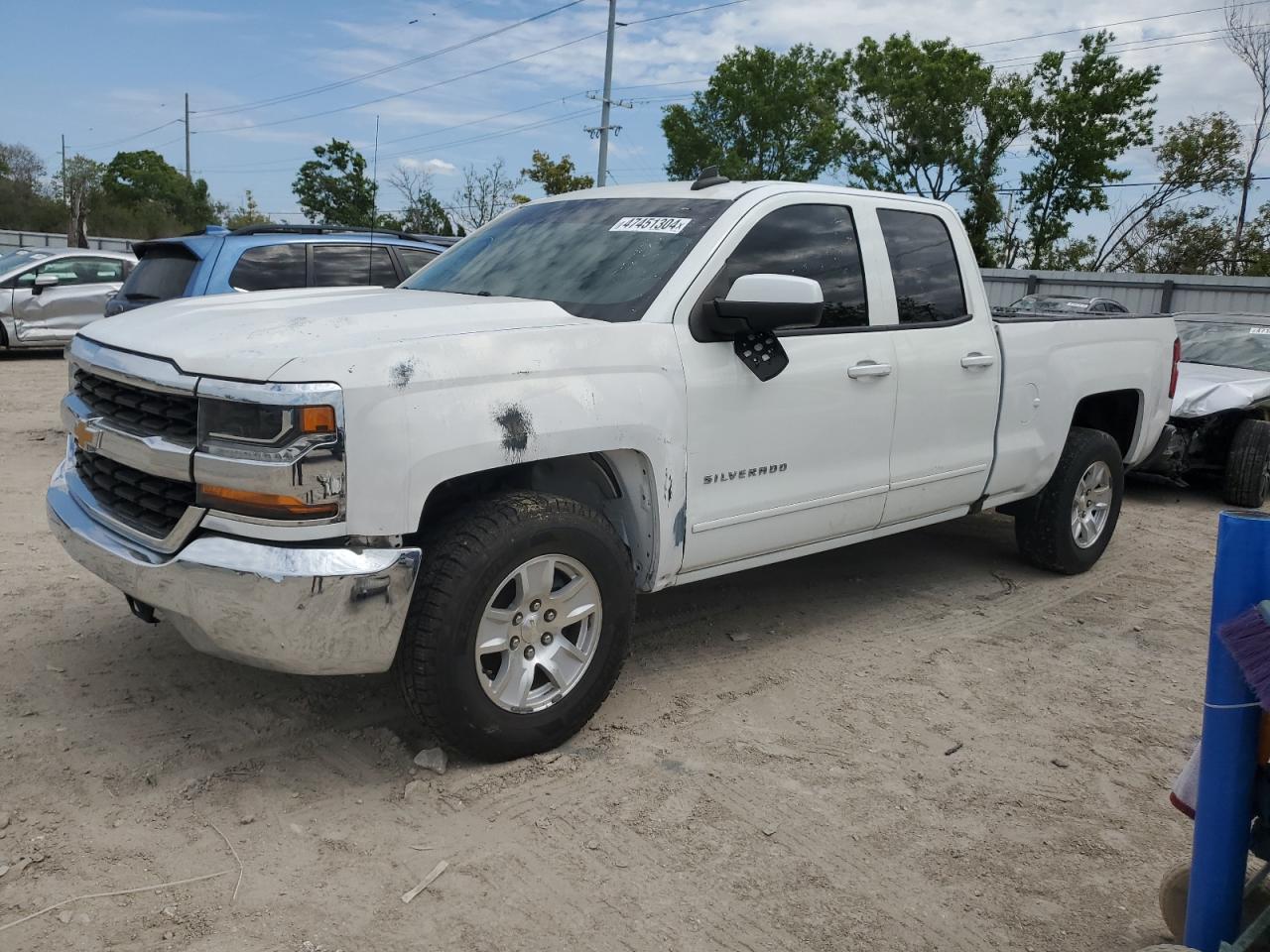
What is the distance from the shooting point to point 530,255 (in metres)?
4.39

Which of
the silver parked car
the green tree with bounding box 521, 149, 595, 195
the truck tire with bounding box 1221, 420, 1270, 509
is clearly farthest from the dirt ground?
the green tree with bounding box 521, 149, 595, 195

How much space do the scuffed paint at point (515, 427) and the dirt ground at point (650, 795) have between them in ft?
3.44

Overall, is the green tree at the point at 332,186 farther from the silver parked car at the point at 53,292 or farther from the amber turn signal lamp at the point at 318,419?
the amber turn signal lamp at the point at 318,419

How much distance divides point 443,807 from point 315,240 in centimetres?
584

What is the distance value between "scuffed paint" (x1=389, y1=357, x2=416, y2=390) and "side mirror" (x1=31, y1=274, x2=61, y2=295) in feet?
44.8

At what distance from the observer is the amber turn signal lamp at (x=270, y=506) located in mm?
2928

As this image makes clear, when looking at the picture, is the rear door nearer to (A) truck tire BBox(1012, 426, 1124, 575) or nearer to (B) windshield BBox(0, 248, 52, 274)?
(A) truck tire BBox(1012, 426, 1124, 575)

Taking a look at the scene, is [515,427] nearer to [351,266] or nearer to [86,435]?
[86,435]

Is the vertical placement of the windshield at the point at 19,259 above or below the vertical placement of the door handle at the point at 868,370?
above

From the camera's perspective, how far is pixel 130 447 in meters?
3.22

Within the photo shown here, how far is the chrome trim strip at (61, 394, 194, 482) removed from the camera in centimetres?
304

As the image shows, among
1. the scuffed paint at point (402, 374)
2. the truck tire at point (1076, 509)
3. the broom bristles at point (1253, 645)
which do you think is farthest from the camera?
the truck tire at point (1076, 509)

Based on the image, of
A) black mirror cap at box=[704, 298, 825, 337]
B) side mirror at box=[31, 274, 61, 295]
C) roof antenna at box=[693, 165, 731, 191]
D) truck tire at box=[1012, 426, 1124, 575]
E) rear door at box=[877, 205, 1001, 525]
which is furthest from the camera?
side mirror at box=[31, 274, 61, 295]

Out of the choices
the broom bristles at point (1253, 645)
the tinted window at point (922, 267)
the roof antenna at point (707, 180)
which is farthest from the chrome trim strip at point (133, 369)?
the tinted window at point (922, 267)
